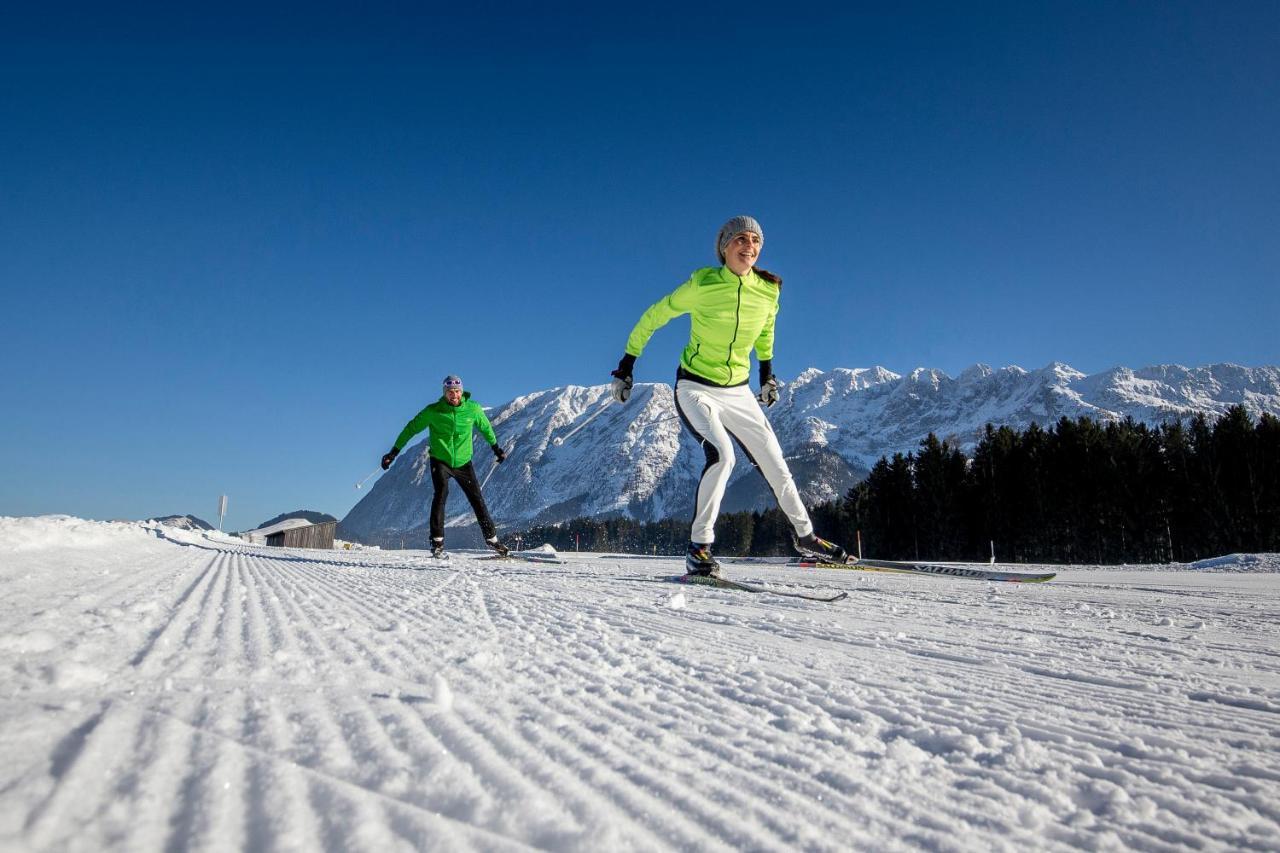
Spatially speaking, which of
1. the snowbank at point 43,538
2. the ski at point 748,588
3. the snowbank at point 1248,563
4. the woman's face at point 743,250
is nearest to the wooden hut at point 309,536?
the snowbank at point 43,538

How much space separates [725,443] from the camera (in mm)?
4289

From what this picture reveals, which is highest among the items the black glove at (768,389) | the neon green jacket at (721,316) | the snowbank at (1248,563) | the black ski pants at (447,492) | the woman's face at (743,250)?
the woman's face at (743,250)

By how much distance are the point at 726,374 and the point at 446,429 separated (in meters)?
4.90

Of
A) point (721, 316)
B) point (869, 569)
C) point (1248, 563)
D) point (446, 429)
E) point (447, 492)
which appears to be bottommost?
point (1248, 563)

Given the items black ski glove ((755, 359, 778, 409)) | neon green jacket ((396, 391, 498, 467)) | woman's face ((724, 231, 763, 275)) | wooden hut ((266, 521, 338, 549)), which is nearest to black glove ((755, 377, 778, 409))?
black ski glove ((755, 359, 778, 409))

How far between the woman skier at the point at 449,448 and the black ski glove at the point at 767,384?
4147 millimetres

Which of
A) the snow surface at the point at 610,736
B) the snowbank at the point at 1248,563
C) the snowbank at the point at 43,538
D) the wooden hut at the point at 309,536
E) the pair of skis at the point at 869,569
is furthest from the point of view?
the wooden hut at the point at 309,536

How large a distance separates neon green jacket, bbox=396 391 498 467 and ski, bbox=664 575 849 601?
4659 mm

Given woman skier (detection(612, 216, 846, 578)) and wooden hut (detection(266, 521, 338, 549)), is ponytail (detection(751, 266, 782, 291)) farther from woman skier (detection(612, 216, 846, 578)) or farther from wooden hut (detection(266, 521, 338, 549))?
wooden hut (detection(266, 521, 338, 549))

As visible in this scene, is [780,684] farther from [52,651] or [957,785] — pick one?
[52,651]

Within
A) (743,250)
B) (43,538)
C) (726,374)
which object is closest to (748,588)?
(726,374)

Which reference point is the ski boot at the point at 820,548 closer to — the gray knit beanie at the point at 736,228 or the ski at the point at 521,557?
the gray knit beanie at the point at 736,228

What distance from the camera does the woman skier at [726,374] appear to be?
429 cm

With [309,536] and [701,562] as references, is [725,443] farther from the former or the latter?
[309,536]
